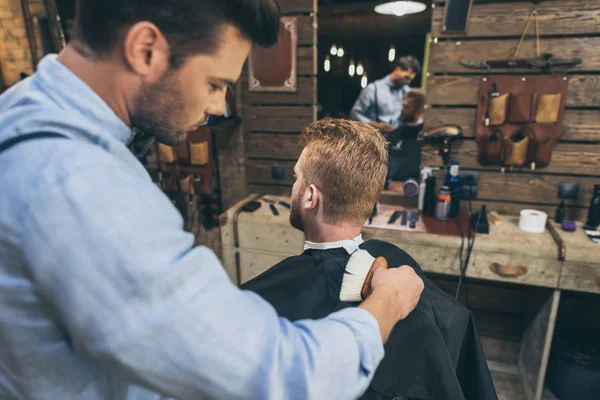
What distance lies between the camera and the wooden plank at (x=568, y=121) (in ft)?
7.60

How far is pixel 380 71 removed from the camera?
6.04m

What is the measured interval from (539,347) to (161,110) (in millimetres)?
2486

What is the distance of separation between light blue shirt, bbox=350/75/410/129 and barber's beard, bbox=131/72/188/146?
3.35m

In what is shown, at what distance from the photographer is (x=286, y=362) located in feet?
1.64

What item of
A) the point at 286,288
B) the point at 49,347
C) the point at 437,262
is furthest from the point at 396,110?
the point at 49,347

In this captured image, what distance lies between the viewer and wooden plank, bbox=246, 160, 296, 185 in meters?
3.11

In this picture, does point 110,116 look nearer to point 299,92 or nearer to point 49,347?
point 49,347

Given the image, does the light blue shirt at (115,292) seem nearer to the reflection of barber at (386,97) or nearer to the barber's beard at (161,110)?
the barber's beard at (161,110)

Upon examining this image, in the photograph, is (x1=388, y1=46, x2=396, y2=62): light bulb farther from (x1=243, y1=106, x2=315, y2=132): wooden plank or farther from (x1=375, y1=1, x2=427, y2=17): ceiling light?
(x1=243, y1=106, x2=315, y2=132): wooden plank

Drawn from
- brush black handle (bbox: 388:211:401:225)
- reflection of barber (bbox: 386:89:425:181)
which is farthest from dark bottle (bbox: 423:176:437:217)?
reflection of barber (bbox: 386:89:425:181)

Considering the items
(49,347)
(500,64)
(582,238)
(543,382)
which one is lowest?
(543,382)

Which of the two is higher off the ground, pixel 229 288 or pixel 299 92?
pixel 299 92

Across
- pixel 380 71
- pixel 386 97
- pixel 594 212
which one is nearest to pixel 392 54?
pixel 380 71

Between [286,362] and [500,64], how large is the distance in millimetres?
2463
